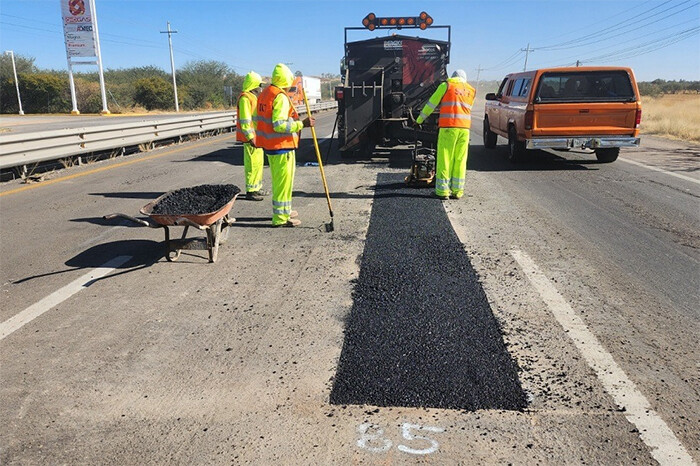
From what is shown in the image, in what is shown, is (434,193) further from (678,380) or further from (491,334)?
(678,380)

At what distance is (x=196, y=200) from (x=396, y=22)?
29.7ft

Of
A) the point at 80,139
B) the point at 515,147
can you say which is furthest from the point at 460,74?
the point at 80,139

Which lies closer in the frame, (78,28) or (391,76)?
(391,76)

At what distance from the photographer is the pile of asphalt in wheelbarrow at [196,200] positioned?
5.50 m

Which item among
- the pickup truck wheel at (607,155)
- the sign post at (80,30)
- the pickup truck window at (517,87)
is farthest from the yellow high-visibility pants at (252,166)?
the sign post at (80,30)

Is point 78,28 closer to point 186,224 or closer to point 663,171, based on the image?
point 663,171

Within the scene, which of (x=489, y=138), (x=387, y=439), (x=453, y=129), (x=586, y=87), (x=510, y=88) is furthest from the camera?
(x=489, y=138)

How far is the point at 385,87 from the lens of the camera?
1267cm

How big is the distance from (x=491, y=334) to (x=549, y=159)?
395 inches

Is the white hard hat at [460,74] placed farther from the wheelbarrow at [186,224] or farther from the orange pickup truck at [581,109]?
the wheelbarrow at [186,224]

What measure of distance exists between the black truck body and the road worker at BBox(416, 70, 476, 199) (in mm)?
3379

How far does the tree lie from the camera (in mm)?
57719

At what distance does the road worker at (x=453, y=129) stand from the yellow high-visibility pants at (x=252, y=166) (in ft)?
8.87

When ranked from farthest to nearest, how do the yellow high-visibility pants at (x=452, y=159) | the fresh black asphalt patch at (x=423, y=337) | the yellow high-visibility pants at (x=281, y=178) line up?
1. the yellow high-visibility pants at (x=452, y=159)
2. the yellow high-visibility pants at (x=281, y=178)
3. the fresh black asphalt patch at (x=423, y=337)
